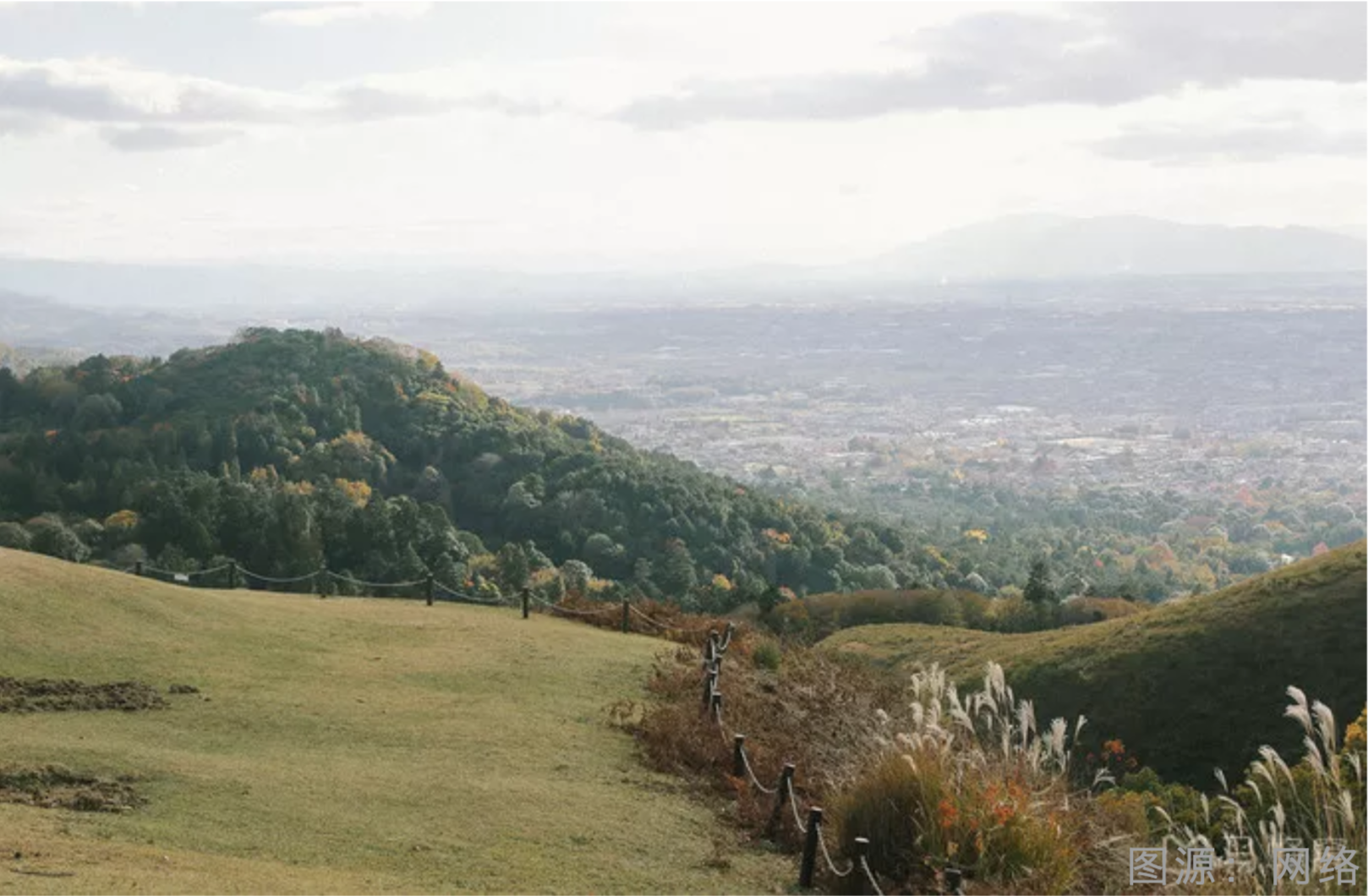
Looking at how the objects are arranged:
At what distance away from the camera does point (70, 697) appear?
13.7m

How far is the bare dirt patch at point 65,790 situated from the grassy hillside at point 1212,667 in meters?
13.5

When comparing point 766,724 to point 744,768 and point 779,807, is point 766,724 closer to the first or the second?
point 744,768

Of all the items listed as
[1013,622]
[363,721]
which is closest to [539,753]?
[363,721]

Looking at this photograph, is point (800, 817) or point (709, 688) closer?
point (800, 817)

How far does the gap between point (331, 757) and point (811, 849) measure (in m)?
5.09

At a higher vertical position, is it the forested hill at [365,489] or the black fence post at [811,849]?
the black fence post at [811,849]

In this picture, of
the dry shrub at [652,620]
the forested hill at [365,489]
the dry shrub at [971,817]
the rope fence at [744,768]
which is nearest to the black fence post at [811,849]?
the rope fence at [744,768]

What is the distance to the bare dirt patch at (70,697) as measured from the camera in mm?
13312

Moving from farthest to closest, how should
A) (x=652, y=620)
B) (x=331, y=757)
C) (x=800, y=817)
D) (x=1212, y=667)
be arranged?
1. (x=652, y=620)
2. (x=1212, y=667)
3. (x=331, y=757)
4. (x=800, y=817)

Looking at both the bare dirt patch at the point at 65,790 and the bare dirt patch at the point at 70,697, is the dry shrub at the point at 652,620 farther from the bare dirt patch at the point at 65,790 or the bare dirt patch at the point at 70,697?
the bare dirt patch at the point at 65,790

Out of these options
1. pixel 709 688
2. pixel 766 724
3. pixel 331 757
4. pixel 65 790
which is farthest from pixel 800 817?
pixel 65 790

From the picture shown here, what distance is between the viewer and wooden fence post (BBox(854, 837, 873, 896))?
870cm

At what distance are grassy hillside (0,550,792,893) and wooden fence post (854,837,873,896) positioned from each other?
91 cm

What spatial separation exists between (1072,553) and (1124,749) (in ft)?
238
